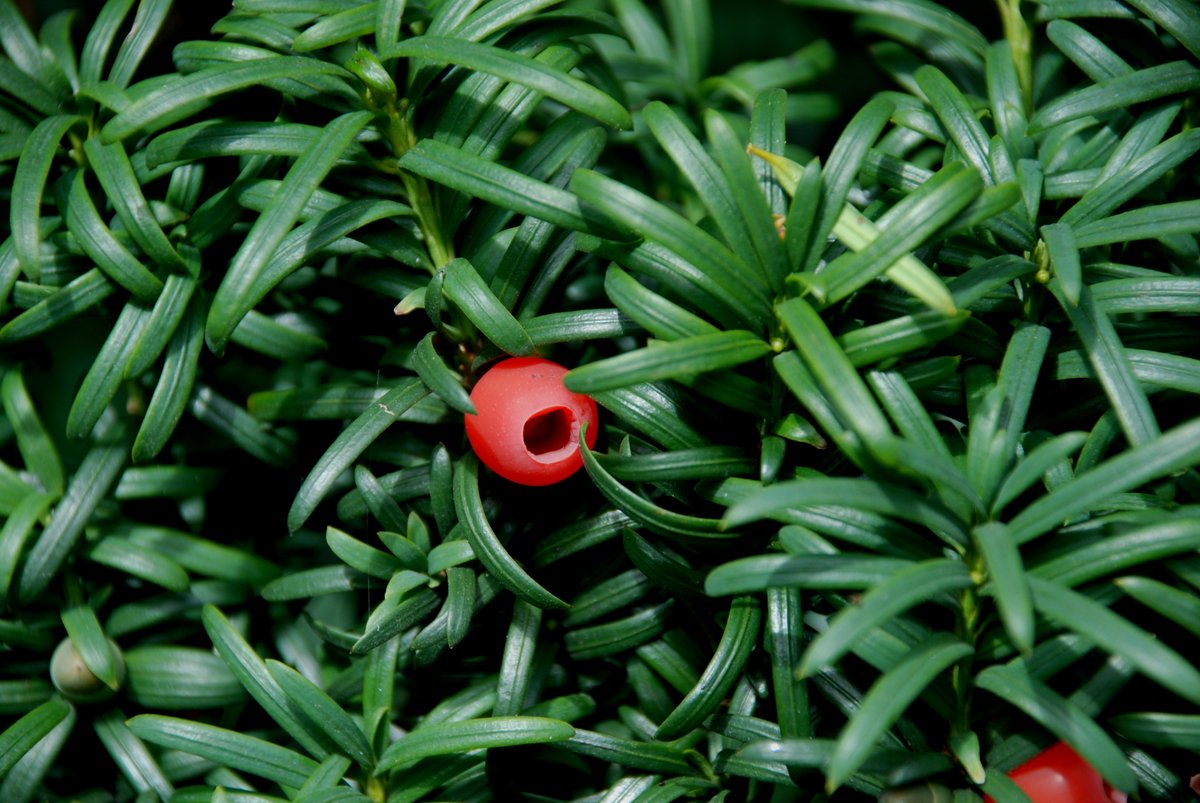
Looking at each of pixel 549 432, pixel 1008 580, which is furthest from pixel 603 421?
pixel 1008 580

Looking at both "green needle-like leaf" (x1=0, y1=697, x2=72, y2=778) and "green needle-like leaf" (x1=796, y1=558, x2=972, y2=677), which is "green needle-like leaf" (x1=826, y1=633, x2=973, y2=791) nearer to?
"green needle-like leaf" (x1=796, y1=558, x2=972, y2=677)

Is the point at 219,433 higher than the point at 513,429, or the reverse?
the point at 513,429

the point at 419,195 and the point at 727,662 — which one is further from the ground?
the point at 419,195

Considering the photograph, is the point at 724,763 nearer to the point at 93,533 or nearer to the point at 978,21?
the point at 93,533

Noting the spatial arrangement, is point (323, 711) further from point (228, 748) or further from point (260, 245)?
point (260, 245)

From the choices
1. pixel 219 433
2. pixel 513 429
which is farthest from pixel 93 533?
pixel 513 429
